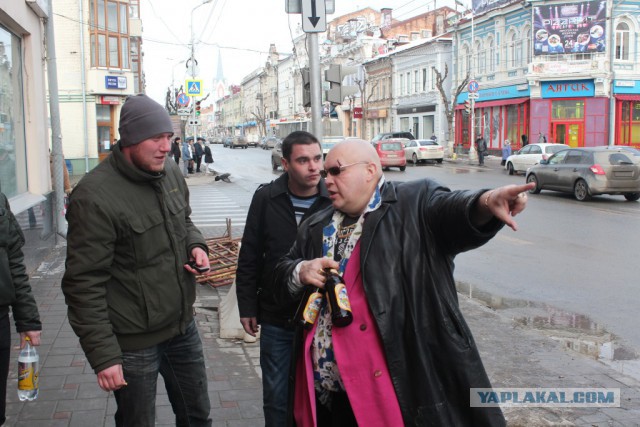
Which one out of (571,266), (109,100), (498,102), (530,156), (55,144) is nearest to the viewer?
(571,266)

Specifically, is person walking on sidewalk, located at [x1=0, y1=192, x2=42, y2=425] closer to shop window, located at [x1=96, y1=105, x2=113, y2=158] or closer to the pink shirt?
the pink shirt

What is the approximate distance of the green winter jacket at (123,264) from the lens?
2.82m

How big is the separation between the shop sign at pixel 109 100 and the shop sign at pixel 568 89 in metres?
25.0

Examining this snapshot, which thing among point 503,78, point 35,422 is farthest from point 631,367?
point 503,78

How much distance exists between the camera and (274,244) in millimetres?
3707

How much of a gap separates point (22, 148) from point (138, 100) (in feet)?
26.3

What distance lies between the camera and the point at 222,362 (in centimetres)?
562

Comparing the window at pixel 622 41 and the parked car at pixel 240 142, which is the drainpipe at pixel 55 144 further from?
the parked car at pixel 240 142

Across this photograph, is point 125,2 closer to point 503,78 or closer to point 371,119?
point 503,78

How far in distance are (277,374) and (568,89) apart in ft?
130

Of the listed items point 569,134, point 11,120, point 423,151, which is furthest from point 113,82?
point 11,120

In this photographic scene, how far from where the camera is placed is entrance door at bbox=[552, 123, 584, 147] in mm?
39344

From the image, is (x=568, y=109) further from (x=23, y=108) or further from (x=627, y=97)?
(x=23, y=108)

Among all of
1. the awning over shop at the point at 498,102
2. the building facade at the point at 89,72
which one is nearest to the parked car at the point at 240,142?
the awning over shop at the point at 498,102
